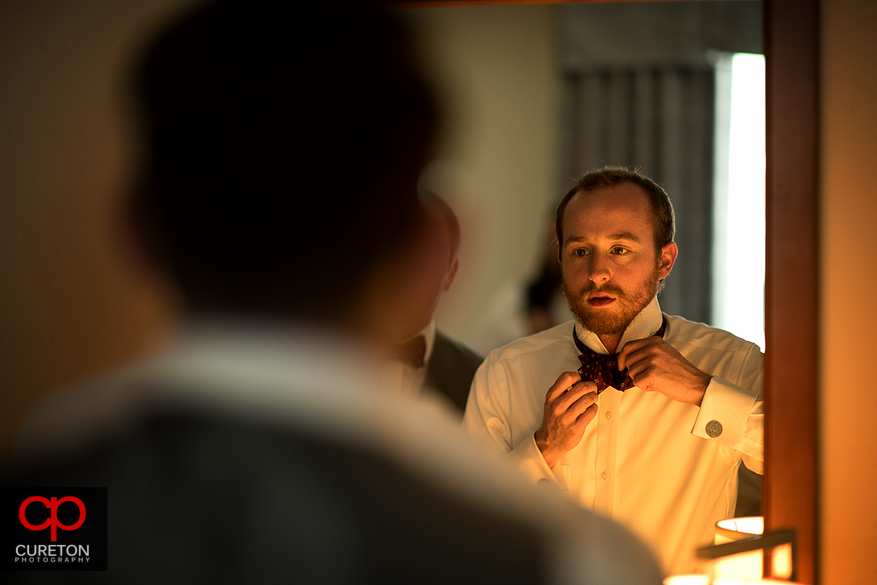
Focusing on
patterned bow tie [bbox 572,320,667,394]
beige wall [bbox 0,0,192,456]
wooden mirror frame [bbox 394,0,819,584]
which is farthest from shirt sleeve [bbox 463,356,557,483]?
beige wall [bbox 0,0,192,456]

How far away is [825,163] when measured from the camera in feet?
3.41

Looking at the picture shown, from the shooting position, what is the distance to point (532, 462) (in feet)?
3.47

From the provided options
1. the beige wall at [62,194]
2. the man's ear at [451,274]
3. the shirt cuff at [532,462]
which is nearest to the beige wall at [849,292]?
the shirt cuff at [532,462]

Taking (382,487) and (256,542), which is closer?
(382,487)

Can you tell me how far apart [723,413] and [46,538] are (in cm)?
125

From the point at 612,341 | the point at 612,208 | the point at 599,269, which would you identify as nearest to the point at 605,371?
the point at 612,341

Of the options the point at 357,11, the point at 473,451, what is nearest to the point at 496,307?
the point at 473,451

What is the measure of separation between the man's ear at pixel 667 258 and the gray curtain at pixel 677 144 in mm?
10

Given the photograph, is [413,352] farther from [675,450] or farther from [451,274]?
[675,450]

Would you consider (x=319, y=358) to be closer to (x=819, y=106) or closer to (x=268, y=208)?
(x=268, y=208)

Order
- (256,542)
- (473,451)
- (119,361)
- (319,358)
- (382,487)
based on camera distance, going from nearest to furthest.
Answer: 1. (382,487)
2. (256,542)
3. (319,358)
4. (473,451)
5. (119,361)

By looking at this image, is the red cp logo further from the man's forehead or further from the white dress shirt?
the man's forehead

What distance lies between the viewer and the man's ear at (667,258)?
1.02 m

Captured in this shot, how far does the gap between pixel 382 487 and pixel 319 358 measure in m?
0.35
